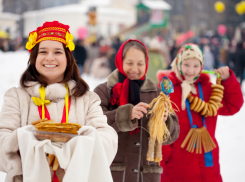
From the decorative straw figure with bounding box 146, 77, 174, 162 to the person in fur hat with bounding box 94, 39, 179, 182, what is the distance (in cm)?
7

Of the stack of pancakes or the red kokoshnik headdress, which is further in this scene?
the red kokoshnik headdress

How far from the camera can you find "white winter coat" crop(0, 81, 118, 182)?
4.39 feet

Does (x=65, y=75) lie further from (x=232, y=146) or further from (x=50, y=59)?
(x=232, y=146)

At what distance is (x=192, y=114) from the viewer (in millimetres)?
2367

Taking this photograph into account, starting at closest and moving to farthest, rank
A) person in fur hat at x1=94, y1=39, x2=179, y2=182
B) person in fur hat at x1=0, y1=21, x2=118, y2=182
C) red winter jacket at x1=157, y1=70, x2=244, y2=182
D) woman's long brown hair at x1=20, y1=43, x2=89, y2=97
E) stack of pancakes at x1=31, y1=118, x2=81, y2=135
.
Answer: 1. stack of pancakes at x1=31, y1=118, x2=81, y2=135
2. person in fur hat at x1=0, y1=21, x2=118, y2=182
3. woman's long brown hair at x1=20, y1=43, x2=89, y2=97
4. person in fur hat at x1=94, y1=39, x2=179, y2=182
5. red winter jacket at x1=157, y1=70, x2=244, y2=182

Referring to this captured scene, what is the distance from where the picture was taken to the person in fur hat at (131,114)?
1890mm

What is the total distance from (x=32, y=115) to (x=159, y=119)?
0.76m

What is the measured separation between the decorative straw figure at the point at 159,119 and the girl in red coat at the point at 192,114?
1.36 feet

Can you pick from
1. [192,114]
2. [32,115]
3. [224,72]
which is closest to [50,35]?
[32,115]

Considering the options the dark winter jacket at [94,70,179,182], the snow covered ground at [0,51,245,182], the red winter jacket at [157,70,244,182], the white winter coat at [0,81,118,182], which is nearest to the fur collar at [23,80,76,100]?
the white winter coat at [0,81,118,182]

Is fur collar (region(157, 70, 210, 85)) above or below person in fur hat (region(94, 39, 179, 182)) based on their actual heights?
above

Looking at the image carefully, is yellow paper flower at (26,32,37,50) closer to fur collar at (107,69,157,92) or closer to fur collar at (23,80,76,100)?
fur collar at (23,80,76,100)

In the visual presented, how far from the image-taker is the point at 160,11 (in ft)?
91.7

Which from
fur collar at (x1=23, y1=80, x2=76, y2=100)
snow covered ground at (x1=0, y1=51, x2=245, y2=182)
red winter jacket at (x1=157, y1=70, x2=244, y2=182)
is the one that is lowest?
snow covered ground at (x1=0, y1=51, x2=245, y2=182)
